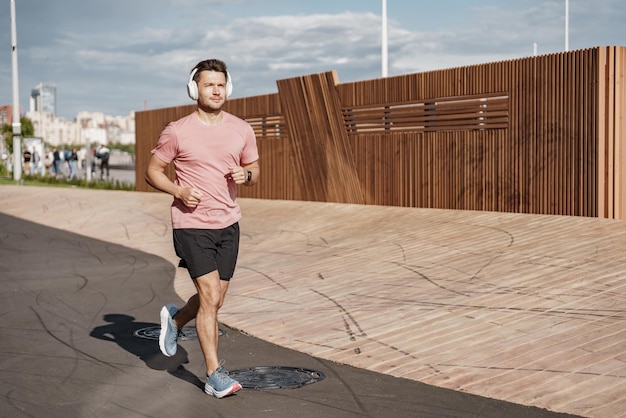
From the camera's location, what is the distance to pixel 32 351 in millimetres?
7469

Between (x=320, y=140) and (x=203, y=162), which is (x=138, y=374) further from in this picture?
(x=320, y=140)

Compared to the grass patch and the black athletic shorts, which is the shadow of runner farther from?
the grass patch

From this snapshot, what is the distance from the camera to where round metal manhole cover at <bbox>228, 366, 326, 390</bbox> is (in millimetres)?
6261

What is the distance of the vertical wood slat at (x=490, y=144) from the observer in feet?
44.0

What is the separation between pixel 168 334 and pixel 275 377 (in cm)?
79

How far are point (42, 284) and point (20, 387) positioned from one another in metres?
5.63

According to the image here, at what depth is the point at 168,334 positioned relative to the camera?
20.9ft

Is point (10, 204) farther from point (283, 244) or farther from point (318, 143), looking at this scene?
point (283, 244)

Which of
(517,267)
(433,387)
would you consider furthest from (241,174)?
(517,267)

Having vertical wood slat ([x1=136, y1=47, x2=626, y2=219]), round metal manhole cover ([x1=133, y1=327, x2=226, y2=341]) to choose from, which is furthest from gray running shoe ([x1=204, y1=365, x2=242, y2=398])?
vertical wood slat ([x1=136, y1=47, x2=626, y2=219])

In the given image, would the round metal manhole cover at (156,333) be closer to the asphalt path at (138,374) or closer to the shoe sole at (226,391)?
the asphalt path at (138,374)

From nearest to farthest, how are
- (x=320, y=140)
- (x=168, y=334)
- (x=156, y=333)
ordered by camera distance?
1. (x=168, y=334)
2. (x=156, y=333)
3. (x=320, y=140)

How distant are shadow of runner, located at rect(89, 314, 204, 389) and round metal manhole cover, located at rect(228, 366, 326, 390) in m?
0.31

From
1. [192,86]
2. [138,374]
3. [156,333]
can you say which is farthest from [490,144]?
[192,86]
